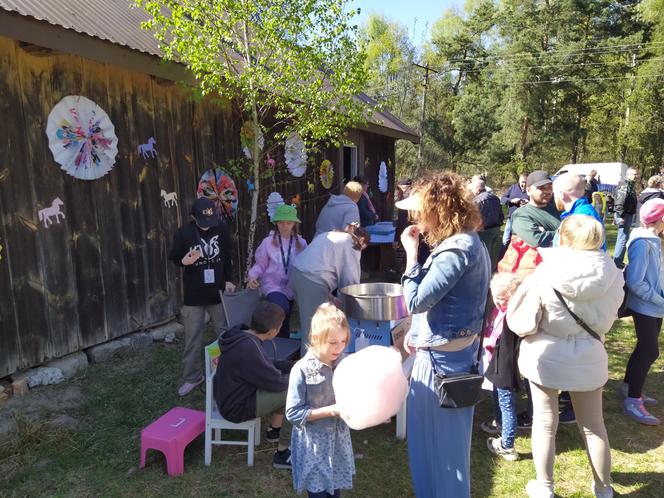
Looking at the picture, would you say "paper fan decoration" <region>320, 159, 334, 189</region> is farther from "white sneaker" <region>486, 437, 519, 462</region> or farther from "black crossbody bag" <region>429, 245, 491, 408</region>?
"black crossbody bag" <region>429, 245, 491, 408</region>

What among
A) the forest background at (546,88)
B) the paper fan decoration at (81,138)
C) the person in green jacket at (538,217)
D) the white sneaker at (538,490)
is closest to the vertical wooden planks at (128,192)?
the paper fan decoration at (81,138)

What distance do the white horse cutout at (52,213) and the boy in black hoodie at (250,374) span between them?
7.31 feet

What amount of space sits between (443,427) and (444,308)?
567 mm

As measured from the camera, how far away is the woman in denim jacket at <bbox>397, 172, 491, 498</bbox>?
7.17 ft

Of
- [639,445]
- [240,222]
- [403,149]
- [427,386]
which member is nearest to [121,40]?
[240,222]

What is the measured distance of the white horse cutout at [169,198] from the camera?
552cm

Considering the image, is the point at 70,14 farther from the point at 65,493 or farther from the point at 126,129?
the point at 65,493

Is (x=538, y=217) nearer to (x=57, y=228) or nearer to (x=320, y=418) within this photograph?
(x=320, y=418)

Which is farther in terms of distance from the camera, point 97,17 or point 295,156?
point 295,156

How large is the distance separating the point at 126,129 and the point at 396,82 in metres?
32.2

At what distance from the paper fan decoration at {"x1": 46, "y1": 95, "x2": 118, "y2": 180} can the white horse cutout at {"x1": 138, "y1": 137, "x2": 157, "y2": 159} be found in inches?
13.0

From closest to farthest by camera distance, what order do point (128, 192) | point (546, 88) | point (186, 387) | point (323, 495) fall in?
point (323, 495)
point (186, 387)
point (128, 192)
point (546, 88)

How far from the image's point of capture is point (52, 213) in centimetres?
434

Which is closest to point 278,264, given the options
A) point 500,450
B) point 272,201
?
point 500,450
